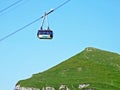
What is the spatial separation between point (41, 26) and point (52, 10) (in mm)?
2833

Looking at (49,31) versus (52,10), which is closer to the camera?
(52,10)

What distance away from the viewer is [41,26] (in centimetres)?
3022

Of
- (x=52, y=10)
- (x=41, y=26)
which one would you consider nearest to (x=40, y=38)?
(x=41, y=26)

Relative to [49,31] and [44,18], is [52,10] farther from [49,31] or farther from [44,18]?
[49,31]

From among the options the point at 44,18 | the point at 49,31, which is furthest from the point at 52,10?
the point at 49,31

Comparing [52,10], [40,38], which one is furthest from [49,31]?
[52,10]

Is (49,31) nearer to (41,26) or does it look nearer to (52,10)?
(41,26)

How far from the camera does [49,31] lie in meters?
31.0

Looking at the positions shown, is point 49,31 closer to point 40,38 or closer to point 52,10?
point 40,38

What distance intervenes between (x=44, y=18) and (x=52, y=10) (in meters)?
1.67

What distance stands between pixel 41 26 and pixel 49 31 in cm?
100

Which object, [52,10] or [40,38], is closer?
[52,10]

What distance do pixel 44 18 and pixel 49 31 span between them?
2.05 meters
